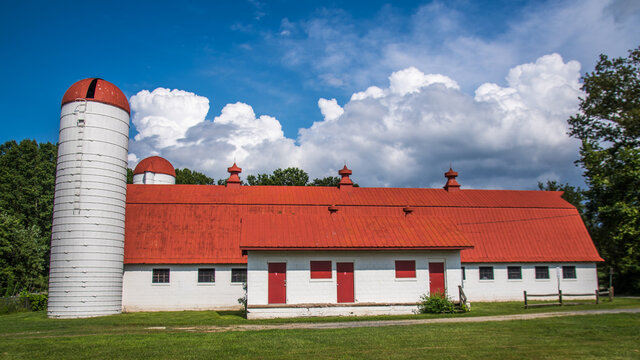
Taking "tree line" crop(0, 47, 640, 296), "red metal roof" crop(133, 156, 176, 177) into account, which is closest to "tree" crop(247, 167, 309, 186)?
"tree line" crop(0, 47, 640, 296)

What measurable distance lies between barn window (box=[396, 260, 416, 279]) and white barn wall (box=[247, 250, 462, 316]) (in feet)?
0.65

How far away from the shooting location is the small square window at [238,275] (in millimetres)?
29766

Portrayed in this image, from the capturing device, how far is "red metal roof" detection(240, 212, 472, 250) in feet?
78.1

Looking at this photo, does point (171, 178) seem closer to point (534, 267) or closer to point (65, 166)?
point (65, 166)

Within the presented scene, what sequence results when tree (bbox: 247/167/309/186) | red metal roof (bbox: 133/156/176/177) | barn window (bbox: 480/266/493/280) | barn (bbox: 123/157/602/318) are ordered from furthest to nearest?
tree (bbox: 247/167/309/186)
red metal roof (bbox: 133/156/176/177)
barn window (bbox: 480/266/493/280)
barn (bbox: 123/157/602/318)

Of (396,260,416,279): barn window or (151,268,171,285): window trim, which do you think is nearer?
(396,260,416,279): barn window

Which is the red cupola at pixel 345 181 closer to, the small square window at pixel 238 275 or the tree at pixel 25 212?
the small square window at pixel 238 275

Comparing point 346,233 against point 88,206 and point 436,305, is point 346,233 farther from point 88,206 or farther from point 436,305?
point 88,206

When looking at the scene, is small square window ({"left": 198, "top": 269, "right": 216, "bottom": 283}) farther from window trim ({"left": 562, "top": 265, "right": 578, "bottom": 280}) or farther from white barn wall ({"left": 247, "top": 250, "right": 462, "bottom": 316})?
window trim ({"left": 562, "top": 265, "right": 578, "bottom": 280})

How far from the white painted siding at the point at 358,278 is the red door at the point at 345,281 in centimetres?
23

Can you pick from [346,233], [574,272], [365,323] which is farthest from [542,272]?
[365,323]

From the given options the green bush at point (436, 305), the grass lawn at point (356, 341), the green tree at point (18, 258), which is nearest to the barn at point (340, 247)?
the green bush at point (436, 305)

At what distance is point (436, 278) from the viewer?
81.6ft

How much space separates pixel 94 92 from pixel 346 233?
15.4 m
